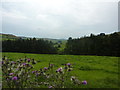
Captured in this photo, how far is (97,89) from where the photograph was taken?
6910mm

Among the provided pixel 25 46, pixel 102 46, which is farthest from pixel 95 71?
pixel 25 46

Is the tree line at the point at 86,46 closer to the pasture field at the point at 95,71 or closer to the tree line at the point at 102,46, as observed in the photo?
the tree line at the point at 102,46

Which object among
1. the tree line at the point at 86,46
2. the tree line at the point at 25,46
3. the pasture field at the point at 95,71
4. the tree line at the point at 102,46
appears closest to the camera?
the pasture field at the point at 95,71

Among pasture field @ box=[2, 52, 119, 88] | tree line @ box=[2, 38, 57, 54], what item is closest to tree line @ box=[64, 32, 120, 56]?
tree line @ box=[2, 38, 57, 54]

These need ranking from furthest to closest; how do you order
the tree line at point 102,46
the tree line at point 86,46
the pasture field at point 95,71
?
the tree line at point 86,46 → the tree line at point 102,46 → the pasture field at point 95,71

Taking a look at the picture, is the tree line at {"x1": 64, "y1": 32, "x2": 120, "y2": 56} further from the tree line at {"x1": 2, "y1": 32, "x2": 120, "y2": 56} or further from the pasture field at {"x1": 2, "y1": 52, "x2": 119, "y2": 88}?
the pasture field at {"x1": 2, "y1": 52, "x2": 119, "y2": 88}

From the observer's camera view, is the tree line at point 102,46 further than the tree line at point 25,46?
No

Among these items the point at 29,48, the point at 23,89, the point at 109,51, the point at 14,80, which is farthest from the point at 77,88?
the point at 29,48

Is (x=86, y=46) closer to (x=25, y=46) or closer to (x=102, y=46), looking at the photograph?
(x=102, y=46)

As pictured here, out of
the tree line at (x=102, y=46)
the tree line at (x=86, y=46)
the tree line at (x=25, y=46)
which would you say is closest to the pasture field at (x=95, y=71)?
the tree line at (x=102, y=46)

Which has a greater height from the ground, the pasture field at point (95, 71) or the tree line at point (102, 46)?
the tree line at point (102, 46)

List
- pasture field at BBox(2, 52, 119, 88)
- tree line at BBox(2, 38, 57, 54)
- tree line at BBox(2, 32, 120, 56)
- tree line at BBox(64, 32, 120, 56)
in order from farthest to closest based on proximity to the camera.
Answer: tree line at BBox(2, 38, 57, 54), tree line at BBox(2, 32, 120, 56), tree line at BBox(64, 32, 120, 56), pasture field at BBox(2, 52, 119, 88)

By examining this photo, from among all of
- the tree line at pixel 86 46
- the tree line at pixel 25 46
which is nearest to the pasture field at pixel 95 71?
the tree line at pixel 86 46

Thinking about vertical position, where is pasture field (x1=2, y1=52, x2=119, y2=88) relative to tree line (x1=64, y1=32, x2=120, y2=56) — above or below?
below
